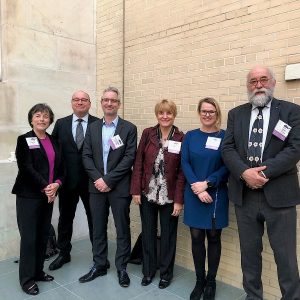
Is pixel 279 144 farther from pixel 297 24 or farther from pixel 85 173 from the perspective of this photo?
pixel 85 173

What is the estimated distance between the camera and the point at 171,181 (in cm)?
275

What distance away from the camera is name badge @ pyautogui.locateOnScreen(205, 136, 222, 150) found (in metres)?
2.54

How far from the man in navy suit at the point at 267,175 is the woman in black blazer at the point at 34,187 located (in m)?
1.49

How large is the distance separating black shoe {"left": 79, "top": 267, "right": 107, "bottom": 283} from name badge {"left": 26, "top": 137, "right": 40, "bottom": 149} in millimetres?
1288

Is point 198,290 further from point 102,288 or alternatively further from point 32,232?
point 32,232

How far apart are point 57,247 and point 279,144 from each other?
252 centimetres

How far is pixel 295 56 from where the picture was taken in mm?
2482

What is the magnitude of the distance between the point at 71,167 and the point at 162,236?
1.09 m

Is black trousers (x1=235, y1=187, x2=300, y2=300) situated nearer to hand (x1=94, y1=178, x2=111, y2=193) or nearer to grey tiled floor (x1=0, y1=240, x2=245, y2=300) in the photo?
grey tiled floor (x1=0, y1=240, x2=245, y2=300)

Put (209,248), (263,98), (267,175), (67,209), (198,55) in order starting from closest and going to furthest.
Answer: (267,175), (263,98), (209,248), (198,55), (67,209)

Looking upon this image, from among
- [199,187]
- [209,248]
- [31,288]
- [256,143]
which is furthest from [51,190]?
[256,143]

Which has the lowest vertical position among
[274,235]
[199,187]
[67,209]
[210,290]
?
[210,290]

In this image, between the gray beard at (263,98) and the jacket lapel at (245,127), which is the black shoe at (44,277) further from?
the gray beard at (263,98)

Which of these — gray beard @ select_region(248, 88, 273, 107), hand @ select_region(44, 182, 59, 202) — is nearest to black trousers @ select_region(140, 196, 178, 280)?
hand @ select_region(44, 182, 59, 202)
